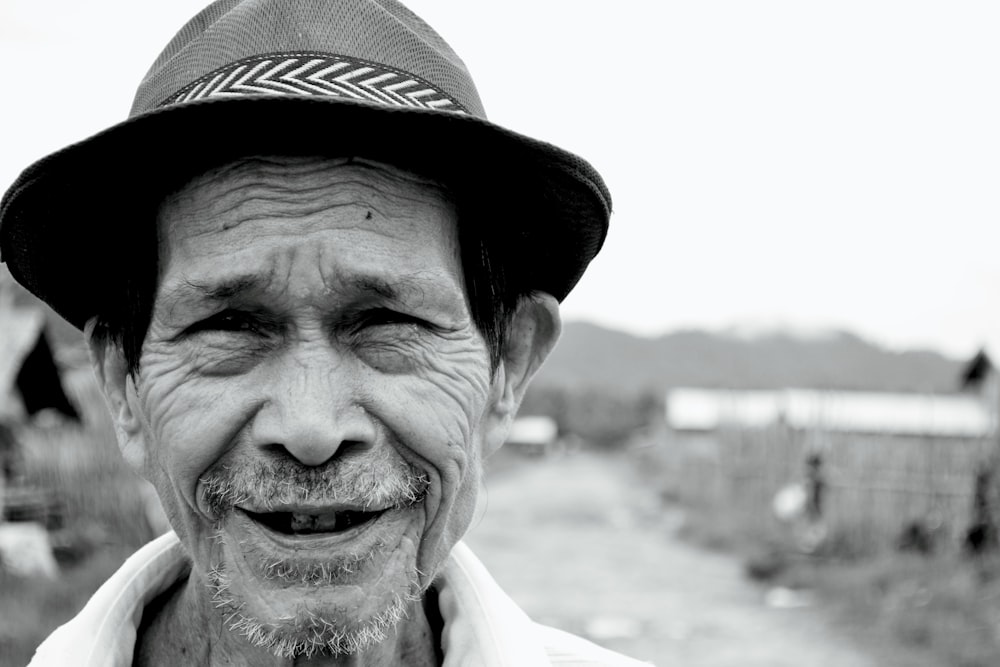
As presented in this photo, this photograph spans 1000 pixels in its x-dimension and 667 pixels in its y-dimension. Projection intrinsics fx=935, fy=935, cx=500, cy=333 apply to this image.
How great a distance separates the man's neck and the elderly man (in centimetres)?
1

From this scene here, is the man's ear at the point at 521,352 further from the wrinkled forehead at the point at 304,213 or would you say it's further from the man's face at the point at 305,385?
the wrinkled forehead at the point at 304,213

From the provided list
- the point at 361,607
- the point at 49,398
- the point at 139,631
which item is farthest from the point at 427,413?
the point at 49,398

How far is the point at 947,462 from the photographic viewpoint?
13547 millimetres

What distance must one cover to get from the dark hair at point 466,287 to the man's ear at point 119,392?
0.07 ft

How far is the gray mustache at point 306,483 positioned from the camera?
60.1 inches

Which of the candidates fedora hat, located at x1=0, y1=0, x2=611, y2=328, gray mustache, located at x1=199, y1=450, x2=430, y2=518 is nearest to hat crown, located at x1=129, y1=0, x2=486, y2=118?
fedora hat, located at x1=0, y1=0, x2=611, y2=328

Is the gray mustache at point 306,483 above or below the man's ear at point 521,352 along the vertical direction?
below

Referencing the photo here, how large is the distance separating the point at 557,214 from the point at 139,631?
1.24 m

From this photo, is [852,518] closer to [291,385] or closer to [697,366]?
[291,385]

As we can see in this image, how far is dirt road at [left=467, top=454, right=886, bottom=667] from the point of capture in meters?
8.17

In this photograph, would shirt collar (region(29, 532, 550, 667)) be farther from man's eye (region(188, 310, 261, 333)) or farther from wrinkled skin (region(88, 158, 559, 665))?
man's eye (region(188, 310, 261, 333))

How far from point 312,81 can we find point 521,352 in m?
0.78

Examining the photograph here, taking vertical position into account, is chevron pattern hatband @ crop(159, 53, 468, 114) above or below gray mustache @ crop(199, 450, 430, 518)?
above

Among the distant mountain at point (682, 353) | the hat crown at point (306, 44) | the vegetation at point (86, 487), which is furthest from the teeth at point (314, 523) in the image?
the distant mountain at point (682, 353)
